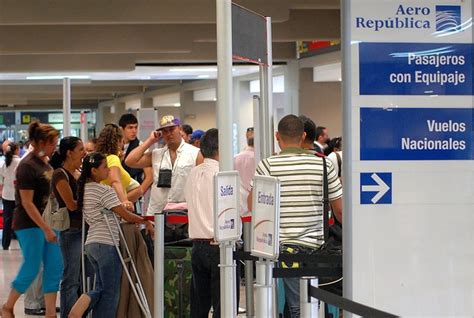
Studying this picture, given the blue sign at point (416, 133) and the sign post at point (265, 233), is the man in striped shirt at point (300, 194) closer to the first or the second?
the blue sign at point (416, 133)

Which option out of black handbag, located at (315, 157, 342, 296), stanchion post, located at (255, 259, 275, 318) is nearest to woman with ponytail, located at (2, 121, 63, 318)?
black handbag, located at (315, 157, 342, 296)

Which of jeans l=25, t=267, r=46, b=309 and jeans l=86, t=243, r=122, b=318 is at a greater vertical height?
jeans l=86, t=243, r=122, b=318

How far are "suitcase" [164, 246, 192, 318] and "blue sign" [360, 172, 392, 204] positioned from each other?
9.88 ft

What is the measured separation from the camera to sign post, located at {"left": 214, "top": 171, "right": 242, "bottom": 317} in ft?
13.9

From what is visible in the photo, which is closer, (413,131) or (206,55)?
(413,131)

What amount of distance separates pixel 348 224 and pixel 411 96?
2.19 ft

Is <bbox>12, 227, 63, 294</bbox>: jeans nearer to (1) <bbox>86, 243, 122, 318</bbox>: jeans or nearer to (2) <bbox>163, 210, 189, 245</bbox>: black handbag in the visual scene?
(1) <bbox>86, 243, 122, 318</bbox>: jeans

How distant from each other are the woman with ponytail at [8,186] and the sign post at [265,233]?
11.6m

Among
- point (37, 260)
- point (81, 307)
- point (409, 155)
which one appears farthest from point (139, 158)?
point (409, 155)

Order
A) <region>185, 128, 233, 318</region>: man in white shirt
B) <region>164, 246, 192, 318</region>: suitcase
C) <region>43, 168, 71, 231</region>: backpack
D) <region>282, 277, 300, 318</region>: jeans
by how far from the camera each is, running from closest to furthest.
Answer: <region>282, 277, 300, 318</region>: jeans → <region>185, 128, 233, 318</region>: man in white shirt → <region>164, 246, 192, 318</region>: suitcase → <region>43, 168, 71, 231</region>: backpack

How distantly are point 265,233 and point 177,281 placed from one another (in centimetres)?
331

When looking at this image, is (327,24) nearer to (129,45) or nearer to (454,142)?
(129,45)

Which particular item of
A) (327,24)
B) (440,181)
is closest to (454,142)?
(440,181)

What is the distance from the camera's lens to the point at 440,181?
4465 mm
